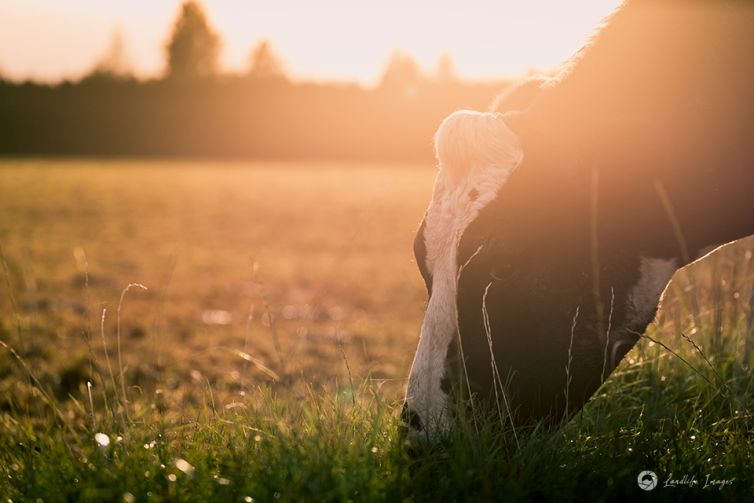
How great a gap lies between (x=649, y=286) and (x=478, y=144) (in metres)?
0.87

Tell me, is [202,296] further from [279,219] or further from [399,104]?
[399,104]

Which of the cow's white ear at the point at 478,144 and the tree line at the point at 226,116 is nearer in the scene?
the cow's white ear at the point at 478,144

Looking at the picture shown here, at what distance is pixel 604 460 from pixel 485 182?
1110 mm

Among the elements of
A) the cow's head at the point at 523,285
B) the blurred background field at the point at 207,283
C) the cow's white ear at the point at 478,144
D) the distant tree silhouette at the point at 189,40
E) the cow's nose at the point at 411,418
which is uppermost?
the distant tree silhouette at the point at 189,40

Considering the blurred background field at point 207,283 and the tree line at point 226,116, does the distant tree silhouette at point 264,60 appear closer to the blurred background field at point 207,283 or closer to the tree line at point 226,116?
the tree line at point 226,116

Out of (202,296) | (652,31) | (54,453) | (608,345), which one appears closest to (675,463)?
(608,345)

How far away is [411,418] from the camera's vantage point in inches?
121

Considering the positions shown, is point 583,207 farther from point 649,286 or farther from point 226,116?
point 226,116

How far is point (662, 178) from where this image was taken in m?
3.34

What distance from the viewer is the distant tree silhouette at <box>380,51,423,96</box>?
5884 centimetres

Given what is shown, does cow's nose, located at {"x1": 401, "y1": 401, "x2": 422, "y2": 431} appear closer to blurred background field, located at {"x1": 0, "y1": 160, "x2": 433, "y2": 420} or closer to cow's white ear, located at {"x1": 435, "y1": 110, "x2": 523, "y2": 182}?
blurred background field, located at {"x1": 0, "y1": 160, "x2": 433, "y2": 420}

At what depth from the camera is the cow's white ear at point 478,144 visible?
323cm

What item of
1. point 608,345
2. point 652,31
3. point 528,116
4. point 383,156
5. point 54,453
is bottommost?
point 383,156

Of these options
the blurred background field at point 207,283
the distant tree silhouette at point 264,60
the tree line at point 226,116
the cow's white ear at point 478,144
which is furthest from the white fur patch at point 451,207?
the distant tree silhouette at point 264,60
